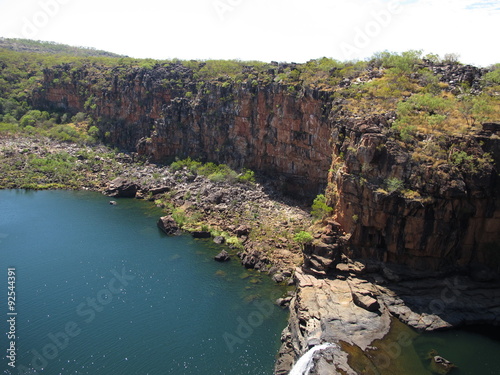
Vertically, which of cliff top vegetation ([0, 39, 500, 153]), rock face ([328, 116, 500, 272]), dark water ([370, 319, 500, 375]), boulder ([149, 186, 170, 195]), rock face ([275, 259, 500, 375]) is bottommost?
boulder ([149, 186, 170, 195])

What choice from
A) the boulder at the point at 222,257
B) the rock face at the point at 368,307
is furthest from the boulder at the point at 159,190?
the rock face at the point at 368,307

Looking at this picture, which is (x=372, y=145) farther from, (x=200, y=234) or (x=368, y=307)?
(x=200, y=234)

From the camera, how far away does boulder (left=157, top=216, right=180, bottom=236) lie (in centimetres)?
5300

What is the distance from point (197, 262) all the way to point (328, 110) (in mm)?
27341

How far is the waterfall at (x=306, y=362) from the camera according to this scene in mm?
26391

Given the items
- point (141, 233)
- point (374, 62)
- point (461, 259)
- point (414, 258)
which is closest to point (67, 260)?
point (141, 233)

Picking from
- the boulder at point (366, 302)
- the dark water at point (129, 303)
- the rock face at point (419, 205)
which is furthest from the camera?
the rock face at point (419, 205)

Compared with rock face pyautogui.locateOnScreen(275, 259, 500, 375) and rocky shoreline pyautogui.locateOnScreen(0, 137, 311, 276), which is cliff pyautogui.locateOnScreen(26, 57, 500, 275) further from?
rocky shoreline pyautogui.locateOnScreen(0, 137, 311, 276)

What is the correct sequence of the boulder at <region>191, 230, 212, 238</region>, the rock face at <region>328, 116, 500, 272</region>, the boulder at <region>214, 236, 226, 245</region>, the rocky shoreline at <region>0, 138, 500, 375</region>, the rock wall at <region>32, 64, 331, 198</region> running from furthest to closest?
the rock wall at <region>32, 64, 331, 198</region>, the boulder at <region>191, 230, 212, 238</region>, the boulder at <region>214, 236, 226, 245</region>, the rock face at <region>328, 116, 500, 272</region>, the rocky shoreline at <region>0, 138, 500, 375</region>

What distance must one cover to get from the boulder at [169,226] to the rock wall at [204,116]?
1844cm

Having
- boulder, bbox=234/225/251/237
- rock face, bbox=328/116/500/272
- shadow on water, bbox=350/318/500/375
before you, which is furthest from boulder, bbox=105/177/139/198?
shadow on water, bbox=350/318/500/375

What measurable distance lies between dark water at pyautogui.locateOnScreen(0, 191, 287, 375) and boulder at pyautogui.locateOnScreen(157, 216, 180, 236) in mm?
1086

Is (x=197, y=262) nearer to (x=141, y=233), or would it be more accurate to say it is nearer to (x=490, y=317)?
(x=141, y=233)

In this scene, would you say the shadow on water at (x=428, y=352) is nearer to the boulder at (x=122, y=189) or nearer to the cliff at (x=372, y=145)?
the cliff at (x=372, y=145)
